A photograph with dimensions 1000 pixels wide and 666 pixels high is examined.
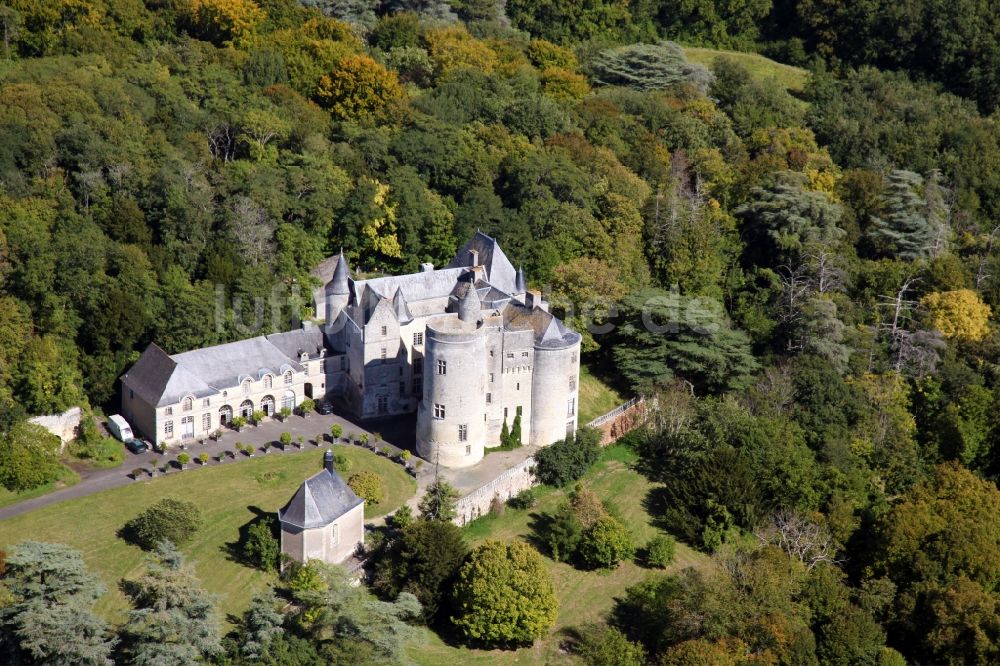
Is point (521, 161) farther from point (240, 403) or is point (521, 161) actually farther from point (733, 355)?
point (240, 403)

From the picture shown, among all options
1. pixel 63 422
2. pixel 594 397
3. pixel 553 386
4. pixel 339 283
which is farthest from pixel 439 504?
pixel 63 422

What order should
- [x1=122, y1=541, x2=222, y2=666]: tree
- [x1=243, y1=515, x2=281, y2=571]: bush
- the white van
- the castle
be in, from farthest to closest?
the castle → the white van → [x1=243, y1=515, x2=281, y2=571]: bush → [x1=122, y1=541, x2=222, y2=666]: tree

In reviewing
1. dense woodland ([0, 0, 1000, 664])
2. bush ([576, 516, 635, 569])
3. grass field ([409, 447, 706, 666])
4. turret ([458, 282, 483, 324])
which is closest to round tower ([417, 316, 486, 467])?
turret ([458, 282, 483, 324])

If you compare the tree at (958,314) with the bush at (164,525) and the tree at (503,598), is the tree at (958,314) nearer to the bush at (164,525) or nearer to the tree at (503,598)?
the tree at (503,598)

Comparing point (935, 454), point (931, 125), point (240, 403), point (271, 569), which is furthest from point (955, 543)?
point (931, 125)

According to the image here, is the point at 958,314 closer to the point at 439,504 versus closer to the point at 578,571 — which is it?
the point at 578,571

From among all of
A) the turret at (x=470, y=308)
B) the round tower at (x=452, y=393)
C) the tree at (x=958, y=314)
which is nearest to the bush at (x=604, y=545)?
the round tower at (x=452, y=393)

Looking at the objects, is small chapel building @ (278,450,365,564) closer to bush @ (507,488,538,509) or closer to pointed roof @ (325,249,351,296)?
bush @ (507,488,538,509)
